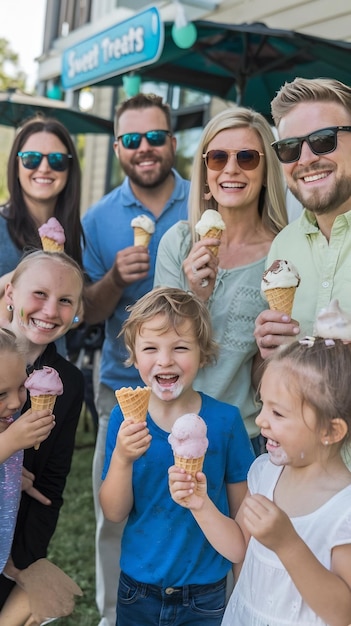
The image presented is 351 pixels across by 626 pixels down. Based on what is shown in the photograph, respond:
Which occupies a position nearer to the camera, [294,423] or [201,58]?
[294,423]

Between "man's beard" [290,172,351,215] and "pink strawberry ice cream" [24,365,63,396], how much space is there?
3.32 feet

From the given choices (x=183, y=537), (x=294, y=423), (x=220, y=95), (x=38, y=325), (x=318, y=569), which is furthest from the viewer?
(x=220, y=95)

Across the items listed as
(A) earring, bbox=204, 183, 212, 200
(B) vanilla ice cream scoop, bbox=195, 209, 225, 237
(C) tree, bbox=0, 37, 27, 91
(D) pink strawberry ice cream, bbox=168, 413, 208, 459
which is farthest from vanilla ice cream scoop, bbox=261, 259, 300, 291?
(C) tree, bbox=0, 37, 27, 91

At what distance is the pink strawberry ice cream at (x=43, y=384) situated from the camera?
2285 millimetres

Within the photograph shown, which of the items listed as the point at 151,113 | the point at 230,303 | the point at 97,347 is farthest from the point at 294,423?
the point at 97,347

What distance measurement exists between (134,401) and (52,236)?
121 centimetres

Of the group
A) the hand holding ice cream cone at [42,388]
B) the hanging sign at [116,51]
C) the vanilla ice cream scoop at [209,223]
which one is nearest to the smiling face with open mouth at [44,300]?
the hand holding ice cream cone at [42,388]

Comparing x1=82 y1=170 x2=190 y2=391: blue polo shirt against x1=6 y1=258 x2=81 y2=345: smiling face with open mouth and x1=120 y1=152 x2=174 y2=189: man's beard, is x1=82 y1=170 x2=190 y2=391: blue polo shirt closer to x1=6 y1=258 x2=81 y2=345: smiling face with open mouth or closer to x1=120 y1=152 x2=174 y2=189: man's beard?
x1=120 y1=152 x2=174 y2=189: man's beard

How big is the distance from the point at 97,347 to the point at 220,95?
8.99 ft

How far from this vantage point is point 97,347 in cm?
595

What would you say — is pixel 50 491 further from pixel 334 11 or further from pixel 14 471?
pixel 334 11

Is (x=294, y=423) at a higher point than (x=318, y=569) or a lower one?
higher

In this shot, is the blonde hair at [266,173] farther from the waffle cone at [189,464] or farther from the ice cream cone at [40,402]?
the waffle cone at [189,464]

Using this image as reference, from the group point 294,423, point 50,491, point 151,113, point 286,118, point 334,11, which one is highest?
point 334,11
